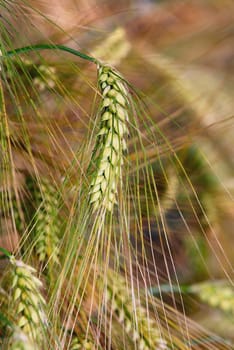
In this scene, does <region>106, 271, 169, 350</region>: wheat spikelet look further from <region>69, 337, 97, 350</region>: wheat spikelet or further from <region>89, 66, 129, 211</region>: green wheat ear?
<region>89, 66, 129, 211</region>: green wheat ear

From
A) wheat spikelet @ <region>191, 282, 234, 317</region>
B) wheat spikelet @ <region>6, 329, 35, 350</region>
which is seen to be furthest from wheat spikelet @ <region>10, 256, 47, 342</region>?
wheat spikelet @ <region>191, 282, 234, 317</region>

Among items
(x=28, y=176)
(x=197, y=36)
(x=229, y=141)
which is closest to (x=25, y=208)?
(x=28, y=176)

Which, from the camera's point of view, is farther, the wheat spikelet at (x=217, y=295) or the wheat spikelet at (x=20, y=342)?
the wheat spikelet at (x=217, y=295)

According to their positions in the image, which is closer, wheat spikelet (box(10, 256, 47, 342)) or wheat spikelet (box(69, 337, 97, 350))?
wheat spikelet (box(10, 256, 47, 342))

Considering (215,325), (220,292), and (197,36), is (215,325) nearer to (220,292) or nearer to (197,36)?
(220,292)

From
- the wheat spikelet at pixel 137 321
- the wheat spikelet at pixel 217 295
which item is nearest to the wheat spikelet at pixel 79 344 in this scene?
the wheat spikelet at pixel 137 321

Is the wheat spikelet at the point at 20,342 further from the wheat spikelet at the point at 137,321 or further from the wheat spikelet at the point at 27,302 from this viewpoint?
the wheat spikelet at the point at 137,321
